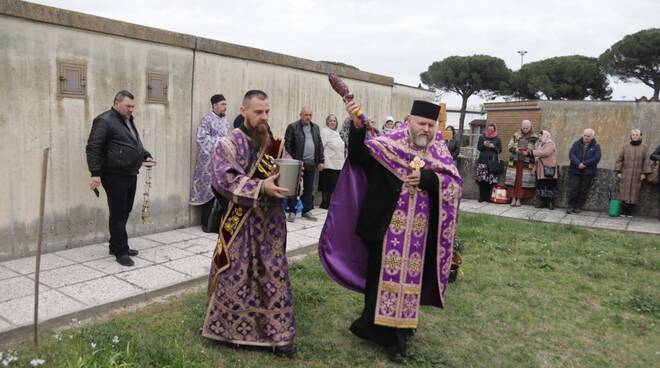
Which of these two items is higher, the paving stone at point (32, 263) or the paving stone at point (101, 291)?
the paving stone at point (32, 263)

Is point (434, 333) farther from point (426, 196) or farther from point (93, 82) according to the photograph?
point (93, 82)

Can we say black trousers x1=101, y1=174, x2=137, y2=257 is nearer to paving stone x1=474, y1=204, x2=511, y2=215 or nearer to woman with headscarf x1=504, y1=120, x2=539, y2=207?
paving stone x1=474, y1=204, x2=511, y2=215

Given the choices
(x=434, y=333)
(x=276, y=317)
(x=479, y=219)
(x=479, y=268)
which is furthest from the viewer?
(x=479, y=219)

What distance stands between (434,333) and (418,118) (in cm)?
186

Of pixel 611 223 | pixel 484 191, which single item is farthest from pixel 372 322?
pixel 484 191

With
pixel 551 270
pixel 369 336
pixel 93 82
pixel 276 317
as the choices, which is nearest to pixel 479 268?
pixel 551 270

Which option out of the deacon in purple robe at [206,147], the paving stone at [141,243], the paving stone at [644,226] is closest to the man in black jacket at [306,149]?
the deacon in purple robe at [206,147]

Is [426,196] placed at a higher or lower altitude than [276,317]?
higher

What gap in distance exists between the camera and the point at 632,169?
10.2 meters

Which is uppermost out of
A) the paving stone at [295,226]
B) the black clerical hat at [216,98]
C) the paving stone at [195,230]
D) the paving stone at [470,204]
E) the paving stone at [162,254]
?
the black clerical hat at [216,98]

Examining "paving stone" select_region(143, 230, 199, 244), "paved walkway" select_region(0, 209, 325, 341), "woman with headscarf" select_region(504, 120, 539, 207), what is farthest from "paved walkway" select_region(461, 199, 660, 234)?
"paving stone" select_region(143, 230, 199, 244)

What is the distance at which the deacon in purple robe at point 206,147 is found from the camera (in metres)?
7.30

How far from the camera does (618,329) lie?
4797mm

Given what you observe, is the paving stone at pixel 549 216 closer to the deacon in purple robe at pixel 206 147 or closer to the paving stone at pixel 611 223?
the paving stone at pixel 611 223
